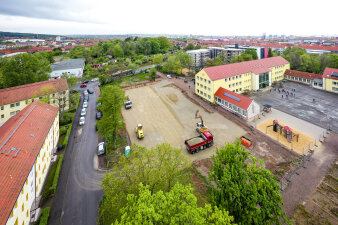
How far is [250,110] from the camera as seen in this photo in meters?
35.0

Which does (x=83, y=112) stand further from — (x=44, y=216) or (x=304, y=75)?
(x=304, y=75)

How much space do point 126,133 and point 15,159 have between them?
17.4 meters

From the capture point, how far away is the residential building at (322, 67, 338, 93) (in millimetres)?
45594

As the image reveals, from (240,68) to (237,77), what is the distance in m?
4.28

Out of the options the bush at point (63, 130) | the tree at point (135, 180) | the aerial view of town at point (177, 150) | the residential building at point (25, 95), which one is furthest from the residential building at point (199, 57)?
the tree at point (135, 180)

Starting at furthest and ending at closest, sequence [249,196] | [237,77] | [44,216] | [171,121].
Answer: [237,77] < [171,121] < [44,216] < [249,196]

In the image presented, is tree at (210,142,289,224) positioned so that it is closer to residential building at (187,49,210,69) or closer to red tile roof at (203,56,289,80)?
red tile roof at (203,56,289,80)

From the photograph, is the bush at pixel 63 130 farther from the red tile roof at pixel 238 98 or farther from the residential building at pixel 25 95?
the red tile roof at pixel 238 98

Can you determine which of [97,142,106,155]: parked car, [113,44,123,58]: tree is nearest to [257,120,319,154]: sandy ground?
[97,142,106,155]: parked car

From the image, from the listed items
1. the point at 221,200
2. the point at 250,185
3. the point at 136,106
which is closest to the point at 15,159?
the point at 221,200

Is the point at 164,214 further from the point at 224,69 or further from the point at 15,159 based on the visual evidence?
the point at 224,69

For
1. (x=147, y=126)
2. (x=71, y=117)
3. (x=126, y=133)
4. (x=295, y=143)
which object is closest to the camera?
(x=295, y=143)

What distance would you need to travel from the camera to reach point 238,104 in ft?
120

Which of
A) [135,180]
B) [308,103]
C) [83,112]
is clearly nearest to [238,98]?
[308,103]
